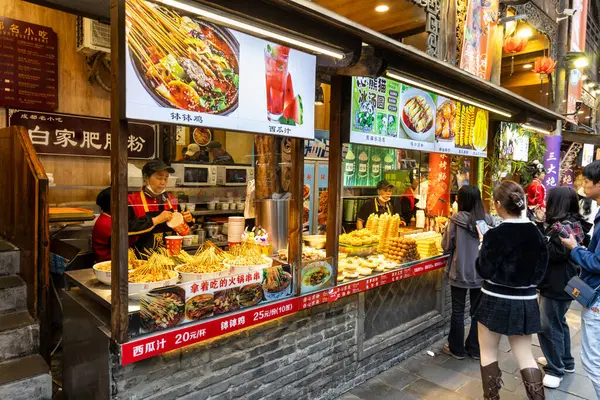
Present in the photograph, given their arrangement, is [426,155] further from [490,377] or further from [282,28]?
[282,28]

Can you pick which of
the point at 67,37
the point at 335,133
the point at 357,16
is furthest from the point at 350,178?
the point at 67,37

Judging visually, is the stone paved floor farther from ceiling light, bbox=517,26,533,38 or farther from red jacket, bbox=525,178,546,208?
ceiling light, bbox=517,26,533,38

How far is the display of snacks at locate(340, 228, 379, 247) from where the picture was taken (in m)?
5.57

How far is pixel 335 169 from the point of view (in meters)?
4.45

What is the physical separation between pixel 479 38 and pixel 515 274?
15.1ft

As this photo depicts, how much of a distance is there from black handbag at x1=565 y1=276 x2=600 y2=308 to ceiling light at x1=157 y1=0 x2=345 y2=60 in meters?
3.20

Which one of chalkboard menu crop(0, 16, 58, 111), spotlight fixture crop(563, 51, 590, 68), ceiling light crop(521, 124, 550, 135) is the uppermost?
spotlight fixture crop(563, 51, 590, 68)

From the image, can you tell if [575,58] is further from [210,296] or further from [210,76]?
[210,296]

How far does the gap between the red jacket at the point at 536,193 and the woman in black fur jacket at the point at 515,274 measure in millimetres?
6762

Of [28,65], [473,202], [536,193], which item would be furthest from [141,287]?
[536,193]

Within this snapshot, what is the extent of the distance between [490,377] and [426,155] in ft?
14.2

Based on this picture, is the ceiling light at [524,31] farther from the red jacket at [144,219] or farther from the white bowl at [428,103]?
the red jacket at [144,219]

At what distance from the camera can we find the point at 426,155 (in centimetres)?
747

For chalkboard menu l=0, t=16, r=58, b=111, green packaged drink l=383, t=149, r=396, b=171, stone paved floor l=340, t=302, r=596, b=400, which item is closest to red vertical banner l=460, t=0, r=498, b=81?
green packaged drink l=383, t=149, r=396, b=171
